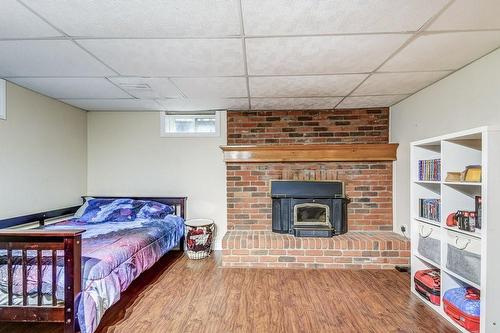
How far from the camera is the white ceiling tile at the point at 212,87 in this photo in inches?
108

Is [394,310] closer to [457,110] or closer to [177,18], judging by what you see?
[457,110]

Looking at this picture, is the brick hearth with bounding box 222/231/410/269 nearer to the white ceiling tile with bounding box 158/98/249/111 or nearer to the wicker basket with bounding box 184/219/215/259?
the wicker basket with bounding box 184/219/215/259

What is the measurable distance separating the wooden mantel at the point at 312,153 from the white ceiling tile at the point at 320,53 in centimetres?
141

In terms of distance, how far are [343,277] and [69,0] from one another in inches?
134

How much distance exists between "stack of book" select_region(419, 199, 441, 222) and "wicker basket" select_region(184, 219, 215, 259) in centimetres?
254

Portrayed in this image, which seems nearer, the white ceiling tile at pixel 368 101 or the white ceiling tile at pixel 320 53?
the white ceiling tile at pixel 320 53

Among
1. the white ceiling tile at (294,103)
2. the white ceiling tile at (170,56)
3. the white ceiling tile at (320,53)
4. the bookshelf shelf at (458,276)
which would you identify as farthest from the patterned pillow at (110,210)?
the bookshelf shelf at (458,276)

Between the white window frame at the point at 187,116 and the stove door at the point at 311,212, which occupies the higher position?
the white window frame at the point at 187,116

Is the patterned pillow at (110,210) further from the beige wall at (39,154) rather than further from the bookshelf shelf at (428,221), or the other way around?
the bookshelf shelf at (428,221)

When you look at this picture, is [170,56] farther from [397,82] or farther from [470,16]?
[397,82]

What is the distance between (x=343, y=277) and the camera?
3.11 meters

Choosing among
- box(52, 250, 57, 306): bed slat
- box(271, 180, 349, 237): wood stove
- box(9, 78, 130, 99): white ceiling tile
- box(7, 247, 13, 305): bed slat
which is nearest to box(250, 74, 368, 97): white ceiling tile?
box(271, 180, 349, 237): wood stove

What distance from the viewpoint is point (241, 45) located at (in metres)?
2.01

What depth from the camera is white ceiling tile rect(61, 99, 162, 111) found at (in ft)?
11.5
